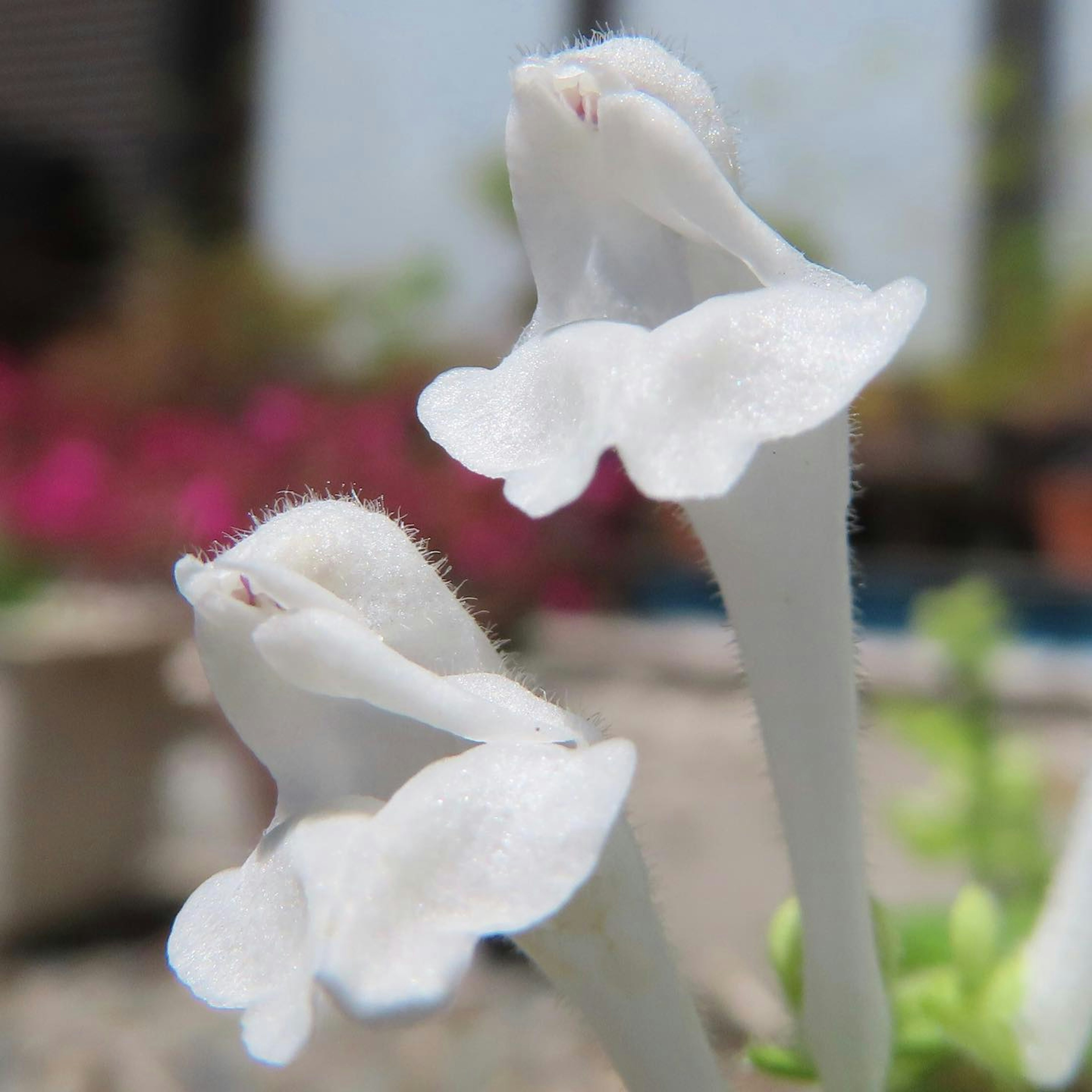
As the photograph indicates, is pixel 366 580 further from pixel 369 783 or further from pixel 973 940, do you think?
pixel 973 940

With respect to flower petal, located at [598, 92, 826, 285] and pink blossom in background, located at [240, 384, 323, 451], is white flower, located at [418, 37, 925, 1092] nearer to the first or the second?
flower petal, located at [598, 92, 826, 285]

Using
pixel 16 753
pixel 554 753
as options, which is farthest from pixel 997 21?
pixel 554 753

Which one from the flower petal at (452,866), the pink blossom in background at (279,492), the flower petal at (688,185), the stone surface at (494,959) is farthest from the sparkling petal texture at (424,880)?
the pink blossom in background at (279,492)

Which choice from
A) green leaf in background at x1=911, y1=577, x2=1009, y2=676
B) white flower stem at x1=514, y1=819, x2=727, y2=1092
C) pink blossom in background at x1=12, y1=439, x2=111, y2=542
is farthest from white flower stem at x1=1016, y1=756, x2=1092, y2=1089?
pink blossom in background at x1=12, y1=439, x2=111, y2=542

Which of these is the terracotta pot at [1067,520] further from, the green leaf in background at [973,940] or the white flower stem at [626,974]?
the white flower stem at [626,974]

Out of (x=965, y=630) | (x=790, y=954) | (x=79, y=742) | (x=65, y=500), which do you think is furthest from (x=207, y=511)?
(x=790, y=954)

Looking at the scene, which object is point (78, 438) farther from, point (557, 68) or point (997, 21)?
point (557, 68)
